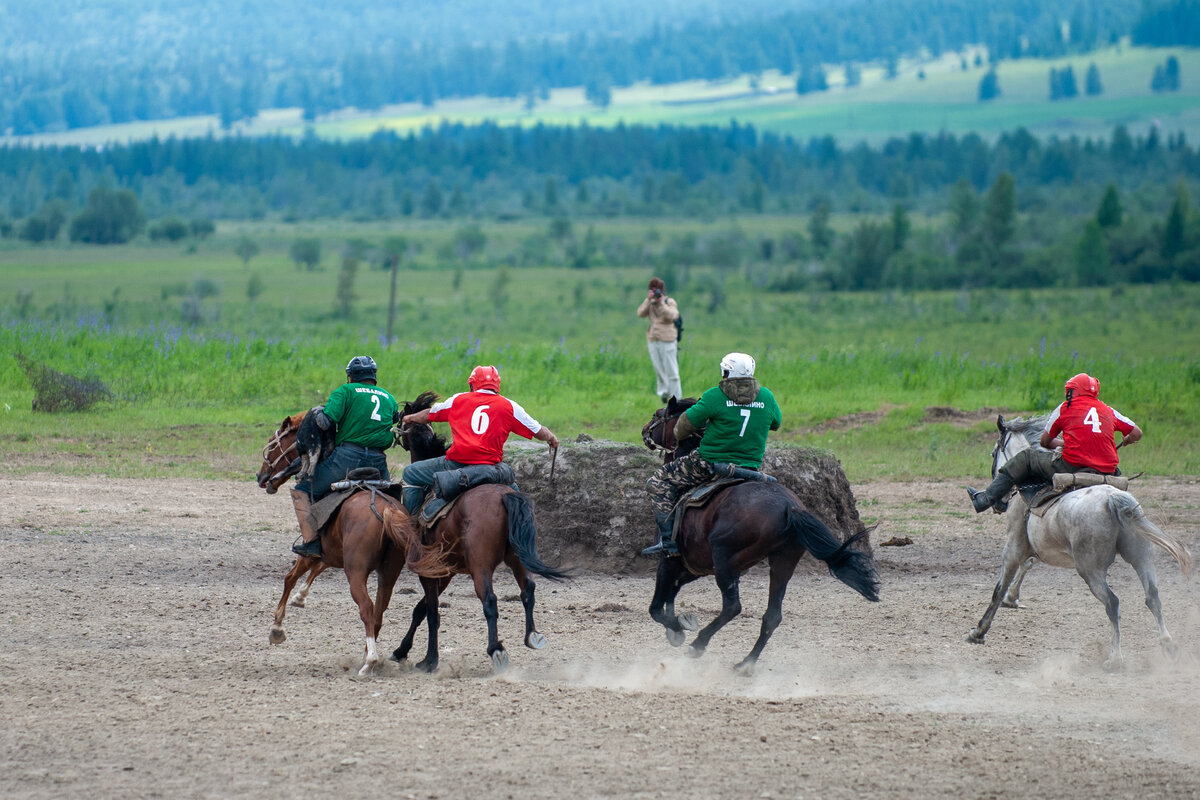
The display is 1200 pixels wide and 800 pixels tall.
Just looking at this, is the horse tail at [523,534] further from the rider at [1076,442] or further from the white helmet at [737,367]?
the rider at [1076,442]

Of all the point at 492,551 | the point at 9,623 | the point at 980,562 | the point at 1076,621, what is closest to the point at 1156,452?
the point at 980,562

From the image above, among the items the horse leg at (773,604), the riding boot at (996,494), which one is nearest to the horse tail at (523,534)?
the horse leg at (773,604)

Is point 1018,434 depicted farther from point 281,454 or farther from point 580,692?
point 281,454

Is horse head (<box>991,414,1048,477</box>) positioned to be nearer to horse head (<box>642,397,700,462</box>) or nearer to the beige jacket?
horse head (<box>642,397,700,462</box>)

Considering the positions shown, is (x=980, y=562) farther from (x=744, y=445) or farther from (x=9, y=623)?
(x=9, y=623)

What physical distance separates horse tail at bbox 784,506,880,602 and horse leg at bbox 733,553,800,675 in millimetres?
272

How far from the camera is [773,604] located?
367 inches

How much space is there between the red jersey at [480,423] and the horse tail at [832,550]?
194cm

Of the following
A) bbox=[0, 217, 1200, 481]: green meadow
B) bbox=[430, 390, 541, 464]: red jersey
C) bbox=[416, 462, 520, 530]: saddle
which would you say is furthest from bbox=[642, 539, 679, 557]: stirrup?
bbox=[0, 217, 1200, 481]: green meadow

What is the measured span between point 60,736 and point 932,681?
17.9 feet

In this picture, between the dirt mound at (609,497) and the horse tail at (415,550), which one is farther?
the dirt mound at (609,497)

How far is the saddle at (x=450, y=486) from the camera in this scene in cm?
925

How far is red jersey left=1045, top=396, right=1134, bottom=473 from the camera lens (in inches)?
395

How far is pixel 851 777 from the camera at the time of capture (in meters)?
6.91
